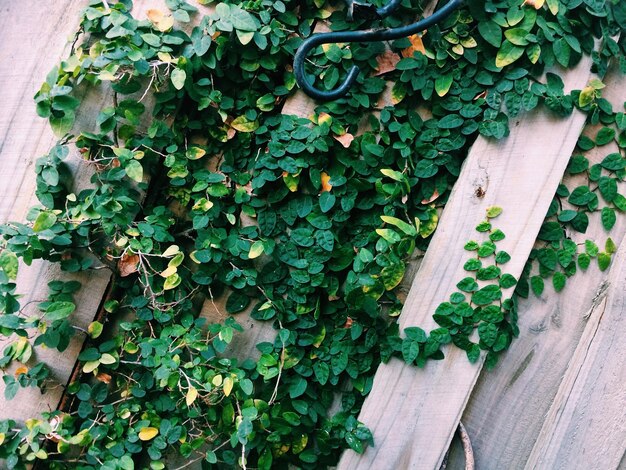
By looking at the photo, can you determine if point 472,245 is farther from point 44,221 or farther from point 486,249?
point 44,221

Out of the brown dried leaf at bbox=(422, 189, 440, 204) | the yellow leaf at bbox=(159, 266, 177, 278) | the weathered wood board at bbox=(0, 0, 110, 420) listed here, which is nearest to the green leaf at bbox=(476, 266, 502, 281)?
the brown dried leaf at bbox=(422, 189, 440, 204)

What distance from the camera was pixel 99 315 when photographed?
1815 millimetres

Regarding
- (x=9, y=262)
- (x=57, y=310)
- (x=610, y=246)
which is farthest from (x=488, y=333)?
(x=9, y=262)

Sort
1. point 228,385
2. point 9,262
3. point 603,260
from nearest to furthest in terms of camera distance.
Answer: point 9,262 < point 228,385 < point 603,260

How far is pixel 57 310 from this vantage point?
168cm

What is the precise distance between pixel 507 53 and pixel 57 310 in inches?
54.1

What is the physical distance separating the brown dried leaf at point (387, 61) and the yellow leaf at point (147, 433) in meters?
1.18

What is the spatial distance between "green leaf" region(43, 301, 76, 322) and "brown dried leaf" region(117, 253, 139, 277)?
0.17m

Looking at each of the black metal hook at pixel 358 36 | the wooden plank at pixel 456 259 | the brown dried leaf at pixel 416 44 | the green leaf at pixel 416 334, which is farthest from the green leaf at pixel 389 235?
the brown dried leaf at pixel 416 44

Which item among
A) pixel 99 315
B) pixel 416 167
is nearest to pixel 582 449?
pixel 416 167

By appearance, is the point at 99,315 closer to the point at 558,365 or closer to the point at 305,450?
the point at 305,450

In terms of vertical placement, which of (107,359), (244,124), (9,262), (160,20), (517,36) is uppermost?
(517,36)

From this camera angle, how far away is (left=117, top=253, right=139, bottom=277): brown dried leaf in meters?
1.79

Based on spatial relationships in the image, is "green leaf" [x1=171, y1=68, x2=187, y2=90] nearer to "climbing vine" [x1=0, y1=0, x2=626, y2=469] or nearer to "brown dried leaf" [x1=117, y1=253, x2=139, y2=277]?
"climbing vine" [x1=0, y1=0, x2=626, y2=469]
